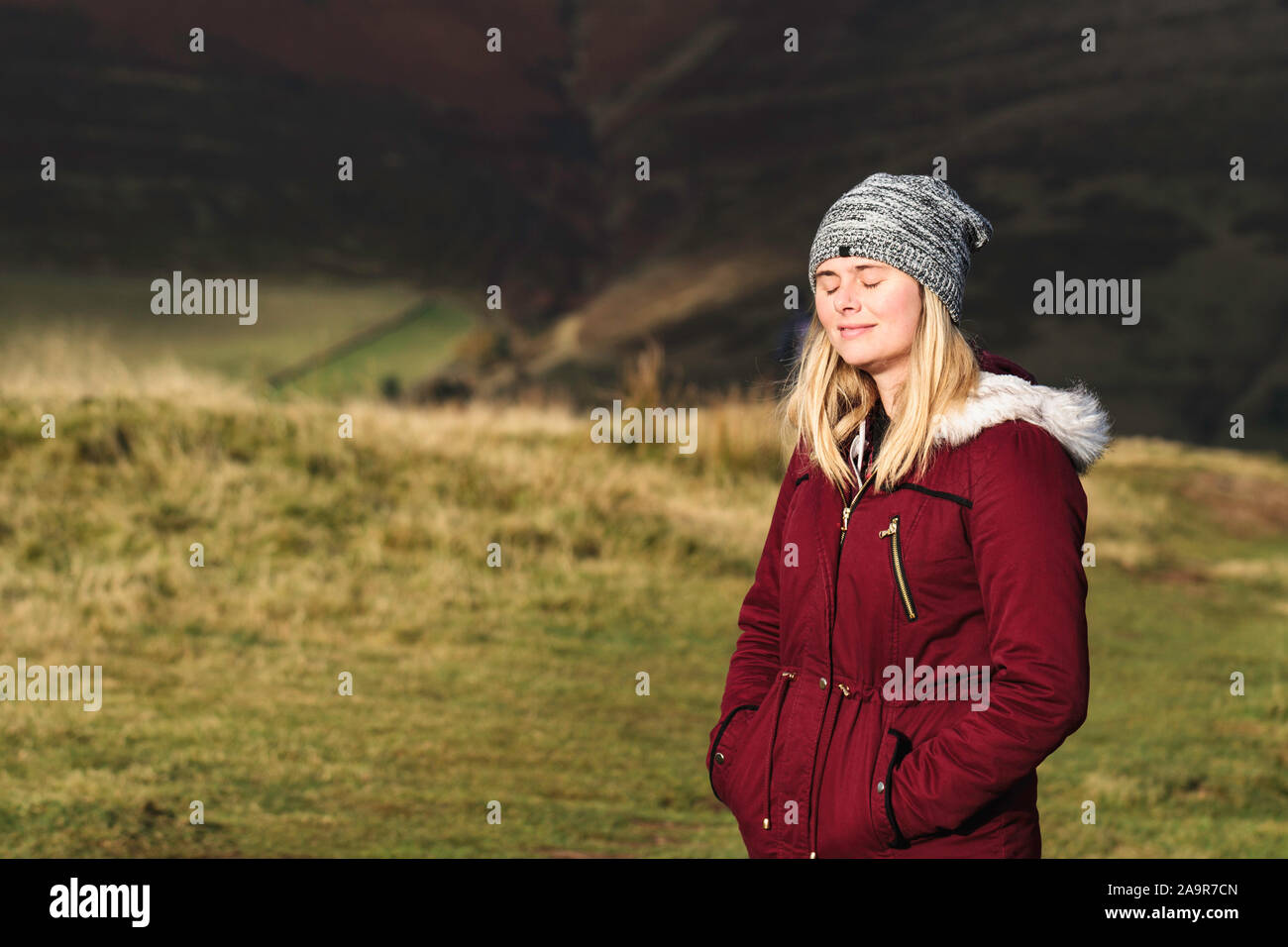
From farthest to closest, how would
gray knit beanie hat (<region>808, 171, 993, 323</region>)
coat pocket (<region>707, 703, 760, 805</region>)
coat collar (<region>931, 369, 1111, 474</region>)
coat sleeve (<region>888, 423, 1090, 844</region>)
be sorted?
coat pocket (<region>707, 703, 760, 805</region>) < gray knit beanie hat (<region>808, 171, 993, 323</region>) < coat collar (<region>931, 369, 1111, 474</region>) < coat sleeve (<region>888, 423, 1090, 844</region>)

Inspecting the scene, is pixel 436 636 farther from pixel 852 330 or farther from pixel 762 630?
pixel 852 330

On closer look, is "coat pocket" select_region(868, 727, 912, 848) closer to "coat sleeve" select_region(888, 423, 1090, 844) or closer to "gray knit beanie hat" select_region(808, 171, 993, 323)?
"coat sleeve" select_region(888, 423, 1090, 844)

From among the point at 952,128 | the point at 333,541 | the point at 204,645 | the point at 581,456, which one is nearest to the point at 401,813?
the point at 204,645

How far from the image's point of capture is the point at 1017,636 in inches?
81.8

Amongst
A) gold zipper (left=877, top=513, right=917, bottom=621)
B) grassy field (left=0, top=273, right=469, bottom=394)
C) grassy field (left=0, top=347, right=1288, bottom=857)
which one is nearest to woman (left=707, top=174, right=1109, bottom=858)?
gold zipper (left=877, top=513, right=917, bottom=621)

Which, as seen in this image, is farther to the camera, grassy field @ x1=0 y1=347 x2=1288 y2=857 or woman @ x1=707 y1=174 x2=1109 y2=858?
grassy field @ x1=0 y1=347 x2=1288 y2=857

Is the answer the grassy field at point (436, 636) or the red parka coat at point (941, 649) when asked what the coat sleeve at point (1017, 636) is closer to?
the red parka coat at point (941, 649)

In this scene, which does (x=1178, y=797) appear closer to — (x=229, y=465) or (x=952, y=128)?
(x=229, y=465)

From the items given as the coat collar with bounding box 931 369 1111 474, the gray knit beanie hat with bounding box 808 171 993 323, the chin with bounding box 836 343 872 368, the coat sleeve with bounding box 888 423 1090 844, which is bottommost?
the coat sleeve with bounding box 888 423 1090 844

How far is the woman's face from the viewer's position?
7.75ft

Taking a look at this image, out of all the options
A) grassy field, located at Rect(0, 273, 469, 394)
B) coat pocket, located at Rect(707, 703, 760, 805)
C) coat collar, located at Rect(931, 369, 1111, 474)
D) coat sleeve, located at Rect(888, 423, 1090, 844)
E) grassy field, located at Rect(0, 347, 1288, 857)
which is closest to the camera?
coat sleeve, located at Rect(888, 423, 1090, 844)

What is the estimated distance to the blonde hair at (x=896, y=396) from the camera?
2.27 m

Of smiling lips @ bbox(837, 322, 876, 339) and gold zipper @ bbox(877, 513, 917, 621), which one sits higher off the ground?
smiling lips @ bbox(837, 322, 876, 339)

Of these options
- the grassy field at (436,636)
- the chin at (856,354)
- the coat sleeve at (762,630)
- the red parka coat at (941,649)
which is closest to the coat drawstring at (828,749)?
the red parka coat at (941,649)
